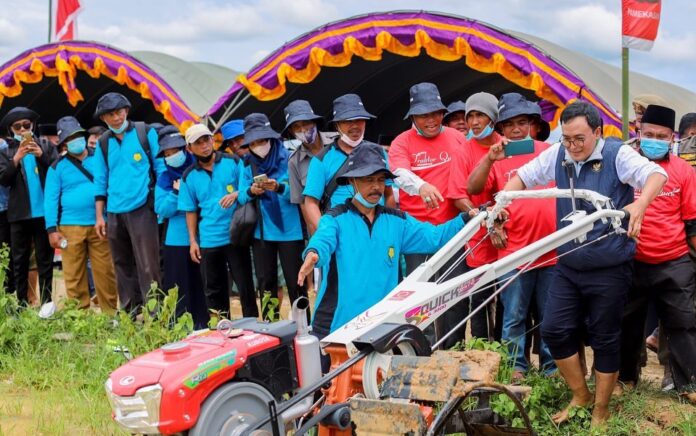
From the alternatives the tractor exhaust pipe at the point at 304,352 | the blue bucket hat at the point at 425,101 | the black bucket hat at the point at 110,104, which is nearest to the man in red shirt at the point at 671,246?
the blue bucket hat at the point at 425,101

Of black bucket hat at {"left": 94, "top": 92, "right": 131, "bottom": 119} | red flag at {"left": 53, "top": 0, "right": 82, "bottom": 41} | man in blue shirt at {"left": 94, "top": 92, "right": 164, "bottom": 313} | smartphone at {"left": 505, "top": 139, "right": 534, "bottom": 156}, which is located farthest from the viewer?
red flag at {"left": 53, "top": 0, "right": 82, "bottom": 41}

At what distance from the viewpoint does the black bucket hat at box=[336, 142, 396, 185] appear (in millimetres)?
4285

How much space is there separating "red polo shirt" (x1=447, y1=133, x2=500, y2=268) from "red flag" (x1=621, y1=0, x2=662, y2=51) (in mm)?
3270

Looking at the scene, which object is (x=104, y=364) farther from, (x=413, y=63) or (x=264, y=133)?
(x=413, y=63)

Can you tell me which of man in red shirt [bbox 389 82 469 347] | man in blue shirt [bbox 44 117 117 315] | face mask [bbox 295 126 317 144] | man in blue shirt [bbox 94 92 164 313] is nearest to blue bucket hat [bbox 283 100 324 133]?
face mask [bbox 295 126 317 144]

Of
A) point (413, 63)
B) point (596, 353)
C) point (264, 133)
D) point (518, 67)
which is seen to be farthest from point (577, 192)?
point (413, 63)

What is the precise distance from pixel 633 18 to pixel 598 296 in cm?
468

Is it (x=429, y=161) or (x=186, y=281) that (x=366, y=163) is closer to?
(x=429, y=161)

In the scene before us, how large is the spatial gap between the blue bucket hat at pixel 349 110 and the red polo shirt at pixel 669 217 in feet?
6.22

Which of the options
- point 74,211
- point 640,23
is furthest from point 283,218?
point 640,23

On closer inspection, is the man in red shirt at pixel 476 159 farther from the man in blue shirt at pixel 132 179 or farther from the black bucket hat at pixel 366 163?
the man in blue shirt at pixel 132 179

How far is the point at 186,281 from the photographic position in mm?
7617

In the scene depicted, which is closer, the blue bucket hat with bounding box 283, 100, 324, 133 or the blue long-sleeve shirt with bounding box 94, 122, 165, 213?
the blue bucket hat with bounding box 283, 100, 324, 133

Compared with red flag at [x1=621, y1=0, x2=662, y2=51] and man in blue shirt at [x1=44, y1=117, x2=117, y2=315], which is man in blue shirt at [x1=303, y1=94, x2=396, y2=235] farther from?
red flag at [x1=621, y1=0, x2=662, y2=51]
